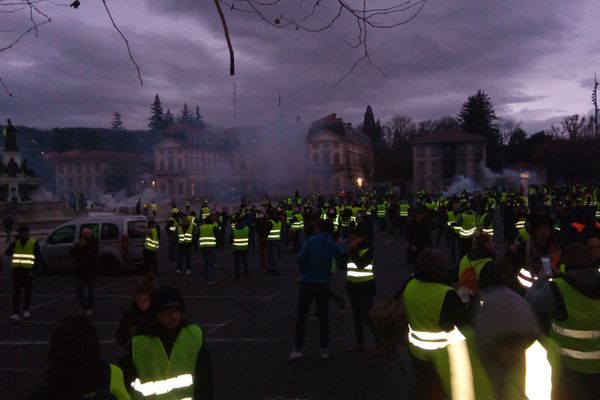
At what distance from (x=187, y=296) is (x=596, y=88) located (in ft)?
199

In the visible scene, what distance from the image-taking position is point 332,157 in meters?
83.4

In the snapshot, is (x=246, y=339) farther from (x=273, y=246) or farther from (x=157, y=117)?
(x=157, y=117)

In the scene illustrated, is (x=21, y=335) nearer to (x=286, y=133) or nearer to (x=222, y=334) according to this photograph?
(x=222, y=334)

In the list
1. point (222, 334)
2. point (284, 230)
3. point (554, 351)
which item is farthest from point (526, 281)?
point (284, 230)

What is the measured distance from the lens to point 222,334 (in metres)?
8.17

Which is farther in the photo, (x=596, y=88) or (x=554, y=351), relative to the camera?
(x=596, y=88)

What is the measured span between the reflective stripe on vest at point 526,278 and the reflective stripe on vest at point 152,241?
943 centimetres

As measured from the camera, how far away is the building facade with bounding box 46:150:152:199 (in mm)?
94062

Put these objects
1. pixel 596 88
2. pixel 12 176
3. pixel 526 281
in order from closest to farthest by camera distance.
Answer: pixel 526 281, pixel 12 176, pixel 596 88

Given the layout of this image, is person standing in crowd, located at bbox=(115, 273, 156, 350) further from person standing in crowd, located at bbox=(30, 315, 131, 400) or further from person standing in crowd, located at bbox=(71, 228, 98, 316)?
person standing in crowd, located at bbox=(71, 228, 98, 316)

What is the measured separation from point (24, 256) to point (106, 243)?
17.2ft

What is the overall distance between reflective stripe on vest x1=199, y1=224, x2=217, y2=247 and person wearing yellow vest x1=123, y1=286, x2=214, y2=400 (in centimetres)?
1006

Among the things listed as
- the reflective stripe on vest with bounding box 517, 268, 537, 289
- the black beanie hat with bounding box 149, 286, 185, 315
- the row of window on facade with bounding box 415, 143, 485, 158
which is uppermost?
the row of window on facade with bounding box 415, 143, 485, 158

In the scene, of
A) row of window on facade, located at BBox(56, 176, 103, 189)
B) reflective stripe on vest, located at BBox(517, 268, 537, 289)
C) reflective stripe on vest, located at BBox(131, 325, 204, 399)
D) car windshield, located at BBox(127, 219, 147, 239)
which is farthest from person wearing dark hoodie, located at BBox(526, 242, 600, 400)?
row of window on facade, located at BBox(56, 176, 103, 189)
